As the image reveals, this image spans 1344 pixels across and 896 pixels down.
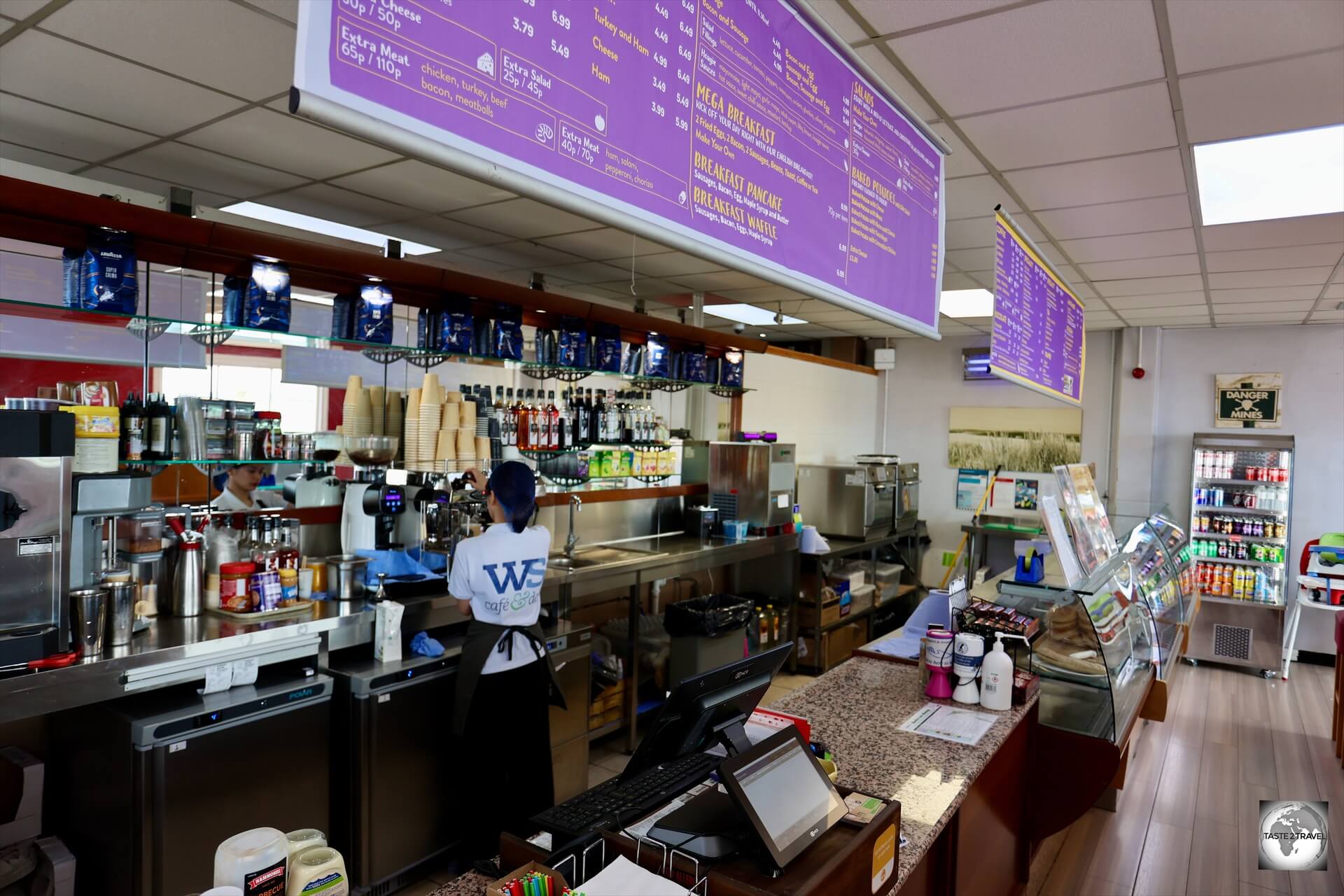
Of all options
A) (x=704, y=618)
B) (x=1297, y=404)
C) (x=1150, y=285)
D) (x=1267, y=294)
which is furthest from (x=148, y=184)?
(x=1297, y=404)

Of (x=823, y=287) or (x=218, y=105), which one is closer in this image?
(x=823, y=287)

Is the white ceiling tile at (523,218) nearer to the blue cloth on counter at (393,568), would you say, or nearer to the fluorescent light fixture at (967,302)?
the blue cloth on counter at (393,568)

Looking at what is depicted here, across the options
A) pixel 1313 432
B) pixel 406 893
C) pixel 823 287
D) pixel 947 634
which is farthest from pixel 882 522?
pixel 823 287

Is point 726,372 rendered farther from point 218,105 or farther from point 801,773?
point 801,773

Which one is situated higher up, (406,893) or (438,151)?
(438,151)

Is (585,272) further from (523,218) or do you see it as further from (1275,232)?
(1275,232)

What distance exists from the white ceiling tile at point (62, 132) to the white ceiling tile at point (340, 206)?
0.79m

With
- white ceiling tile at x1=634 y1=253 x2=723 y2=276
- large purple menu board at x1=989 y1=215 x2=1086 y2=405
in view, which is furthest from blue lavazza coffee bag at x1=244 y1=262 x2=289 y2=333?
large purple menu board at x1=989 y1=215 x2=1086 y2=405

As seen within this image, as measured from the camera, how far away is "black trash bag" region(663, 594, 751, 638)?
5.11 m

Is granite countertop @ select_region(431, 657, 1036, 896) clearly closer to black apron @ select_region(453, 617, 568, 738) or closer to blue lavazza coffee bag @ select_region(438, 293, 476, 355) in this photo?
black apron @ select_region(453, 617, 568, 738)

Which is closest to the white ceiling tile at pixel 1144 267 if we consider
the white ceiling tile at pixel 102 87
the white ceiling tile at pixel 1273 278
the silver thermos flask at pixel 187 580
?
the white ceiling tile at pixel 1273 278

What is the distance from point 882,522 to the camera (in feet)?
24.6

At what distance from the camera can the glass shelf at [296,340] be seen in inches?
119

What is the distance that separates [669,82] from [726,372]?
4.82 meters
